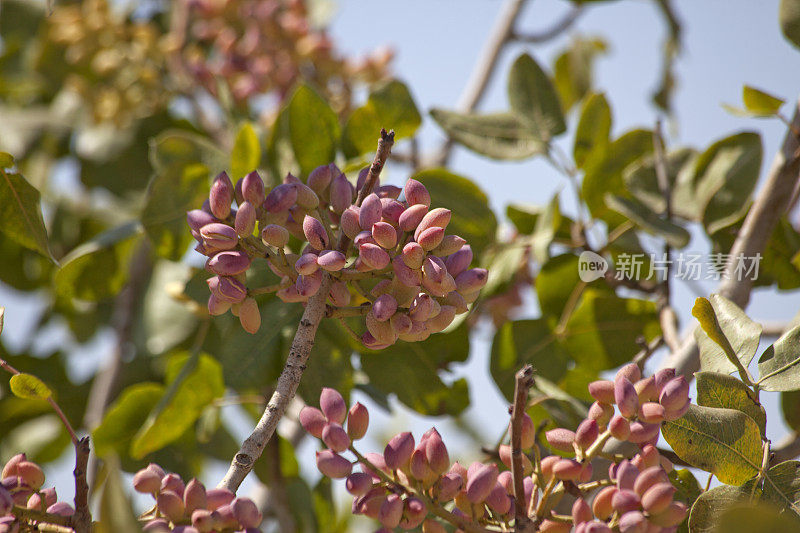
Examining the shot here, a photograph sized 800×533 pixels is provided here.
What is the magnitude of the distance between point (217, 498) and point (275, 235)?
165 millimetres

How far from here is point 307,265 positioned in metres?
0.48

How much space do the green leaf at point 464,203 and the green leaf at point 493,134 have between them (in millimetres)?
79

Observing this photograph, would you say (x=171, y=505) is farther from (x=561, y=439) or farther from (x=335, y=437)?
(x=561, y=439)

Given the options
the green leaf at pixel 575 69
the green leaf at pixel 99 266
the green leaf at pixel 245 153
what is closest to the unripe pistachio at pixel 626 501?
the green leaf at pixel 245 153

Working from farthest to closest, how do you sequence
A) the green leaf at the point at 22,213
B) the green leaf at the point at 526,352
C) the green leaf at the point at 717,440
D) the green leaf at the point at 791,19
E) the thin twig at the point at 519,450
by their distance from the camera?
the green leaf at the point at 526,352 → the green leaf at the point at 791,19 → the green leaf at the point at 22,213 → the green leaf at the point at 717,440 → the thin twig at the point at 519,450

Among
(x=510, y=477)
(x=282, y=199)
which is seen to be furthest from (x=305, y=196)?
(x=510, y=477)

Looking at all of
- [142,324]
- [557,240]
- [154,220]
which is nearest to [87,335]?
[142,324]

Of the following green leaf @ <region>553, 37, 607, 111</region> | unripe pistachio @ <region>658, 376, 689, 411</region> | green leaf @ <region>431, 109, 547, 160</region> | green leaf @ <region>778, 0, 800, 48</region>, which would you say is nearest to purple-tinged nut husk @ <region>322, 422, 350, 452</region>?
unripe pistachio @ <region>658, 376, 689, 411</region>

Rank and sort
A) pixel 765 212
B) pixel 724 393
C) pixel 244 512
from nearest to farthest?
pixel 244 512
pixel 724 393
pixel 765 212

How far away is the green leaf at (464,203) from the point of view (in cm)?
85

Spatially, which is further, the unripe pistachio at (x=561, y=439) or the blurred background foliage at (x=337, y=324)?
the blurred background foliage at (x=337, y=324)

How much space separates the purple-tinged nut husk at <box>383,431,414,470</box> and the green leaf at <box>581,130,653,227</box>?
0.53 meters

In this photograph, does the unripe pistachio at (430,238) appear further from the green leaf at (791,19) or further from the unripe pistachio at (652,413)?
the green leaf at (791,19)

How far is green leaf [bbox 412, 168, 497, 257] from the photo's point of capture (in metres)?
0.85
